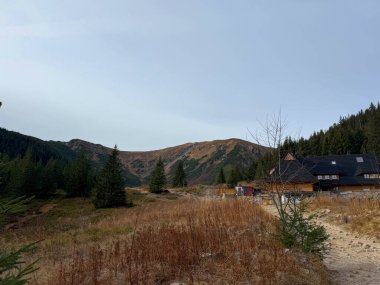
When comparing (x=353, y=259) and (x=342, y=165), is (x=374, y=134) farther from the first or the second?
(x=353, y=259)

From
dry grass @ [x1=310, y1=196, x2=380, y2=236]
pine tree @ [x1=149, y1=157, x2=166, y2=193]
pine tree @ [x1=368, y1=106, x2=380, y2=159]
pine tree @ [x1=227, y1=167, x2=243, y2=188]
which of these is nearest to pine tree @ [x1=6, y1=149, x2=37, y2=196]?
pine tree @ [x1=149, y1=157, x2=166, y2=193]

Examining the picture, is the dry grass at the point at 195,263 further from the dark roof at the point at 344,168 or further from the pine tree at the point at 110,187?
the dark roof at the point at 344,168

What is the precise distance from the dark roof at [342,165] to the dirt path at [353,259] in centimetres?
3858

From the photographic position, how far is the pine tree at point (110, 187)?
4078 centimetres

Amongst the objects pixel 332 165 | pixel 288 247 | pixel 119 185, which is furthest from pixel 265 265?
pixel 332 165

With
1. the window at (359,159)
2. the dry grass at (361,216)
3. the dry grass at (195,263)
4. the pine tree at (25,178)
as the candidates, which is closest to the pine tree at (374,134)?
the window at (359,159)

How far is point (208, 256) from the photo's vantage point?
626 centimetres

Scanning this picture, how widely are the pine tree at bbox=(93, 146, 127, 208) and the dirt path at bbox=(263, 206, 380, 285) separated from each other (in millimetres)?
33024

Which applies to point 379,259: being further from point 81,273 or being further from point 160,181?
point 160,181

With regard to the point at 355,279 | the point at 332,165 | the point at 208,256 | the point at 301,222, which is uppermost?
the point at 332,165

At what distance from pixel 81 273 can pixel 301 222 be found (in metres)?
4.70

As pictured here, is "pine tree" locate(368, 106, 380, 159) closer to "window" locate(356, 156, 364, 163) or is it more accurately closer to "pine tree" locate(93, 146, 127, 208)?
"window" locate(356, 156, 364, 163)

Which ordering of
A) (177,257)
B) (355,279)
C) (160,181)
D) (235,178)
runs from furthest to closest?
(235,178) < (160,181) < (355,279) < (177,257)

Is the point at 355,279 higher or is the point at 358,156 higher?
the point at 358,156
